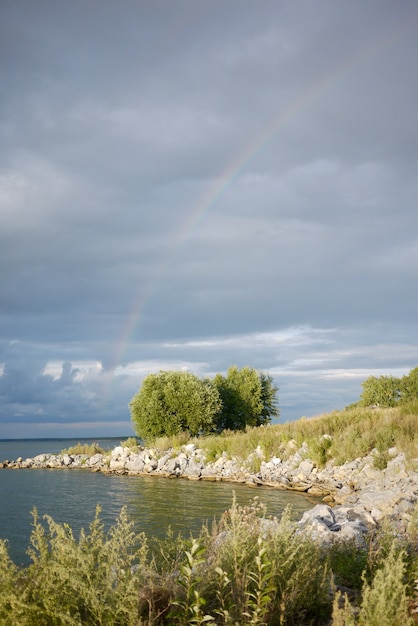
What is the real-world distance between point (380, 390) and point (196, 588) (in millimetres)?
66212

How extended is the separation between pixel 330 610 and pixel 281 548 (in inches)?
31.1

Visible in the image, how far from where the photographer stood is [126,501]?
20.9 metres

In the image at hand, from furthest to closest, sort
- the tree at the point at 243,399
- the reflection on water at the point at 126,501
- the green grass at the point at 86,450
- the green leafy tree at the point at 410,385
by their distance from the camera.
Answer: the green leafy tree at the point at 410,385, the tree at the point at 243,399, the green grass at the point at 86,450, the reflection on water at the point at 126,501

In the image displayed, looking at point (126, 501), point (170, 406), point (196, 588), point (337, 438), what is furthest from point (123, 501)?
point (170, 406)

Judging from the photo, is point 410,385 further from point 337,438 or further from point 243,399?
point 337,438

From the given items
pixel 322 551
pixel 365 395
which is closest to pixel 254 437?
pixel 322 551

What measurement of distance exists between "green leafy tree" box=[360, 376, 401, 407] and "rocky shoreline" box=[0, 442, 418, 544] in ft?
121

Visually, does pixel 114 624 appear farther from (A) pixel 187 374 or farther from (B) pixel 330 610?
(A) pixel 187 374

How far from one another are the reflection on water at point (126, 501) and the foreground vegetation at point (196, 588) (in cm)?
685

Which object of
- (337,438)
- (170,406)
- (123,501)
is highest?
(170,406)

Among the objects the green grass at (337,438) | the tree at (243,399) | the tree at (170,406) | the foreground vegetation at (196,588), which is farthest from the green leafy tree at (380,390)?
the foreground vegetation at (196,588)

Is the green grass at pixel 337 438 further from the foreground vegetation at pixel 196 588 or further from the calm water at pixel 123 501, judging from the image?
the foreground vegetation at pixel 196 588

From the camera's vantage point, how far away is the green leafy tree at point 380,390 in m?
66.9

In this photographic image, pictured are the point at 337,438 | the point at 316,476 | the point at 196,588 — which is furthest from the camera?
the point at 337,438
